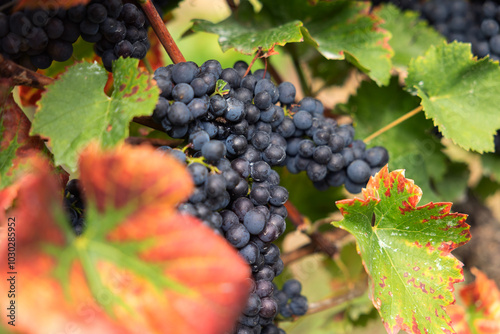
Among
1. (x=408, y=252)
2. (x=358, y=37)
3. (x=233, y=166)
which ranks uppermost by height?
(x=233, y=166)

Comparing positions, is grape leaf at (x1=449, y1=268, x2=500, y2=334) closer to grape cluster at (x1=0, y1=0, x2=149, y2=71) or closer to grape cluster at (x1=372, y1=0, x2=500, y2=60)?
grape cluster at (x1=372, y1=0, x2=500, y2=60)

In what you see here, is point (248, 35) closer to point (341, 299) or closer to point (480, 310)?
point (341, 299)

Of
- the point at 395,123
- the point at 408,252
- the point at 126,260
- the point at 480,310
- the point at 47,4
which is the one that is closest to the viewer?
the point at 126,260

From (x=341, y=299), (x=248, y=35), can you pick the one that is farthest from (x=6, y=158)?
(x=341, y=299)

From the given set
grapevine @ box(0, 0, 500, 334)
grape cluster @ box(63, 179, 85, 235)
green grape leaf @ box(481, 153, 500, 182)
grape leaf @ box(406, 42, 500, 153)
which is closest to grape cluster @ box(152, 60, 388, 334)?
grapevine @ box(0, 0, 500, 334)

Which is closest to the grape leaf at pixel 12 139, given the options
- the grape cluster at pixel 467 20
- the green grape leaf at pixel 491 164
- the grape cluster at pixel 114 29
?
→ the grape cluster at pixel 114 29

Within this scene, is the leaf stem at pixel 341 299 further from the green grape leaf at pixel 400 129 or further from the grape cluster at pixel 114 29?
the grape cluster at pixel 114 29

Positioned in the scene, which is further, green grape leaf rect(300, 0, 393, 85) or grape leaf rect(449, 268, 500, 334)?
grape leaf rect(449, 268, 500, 334)
